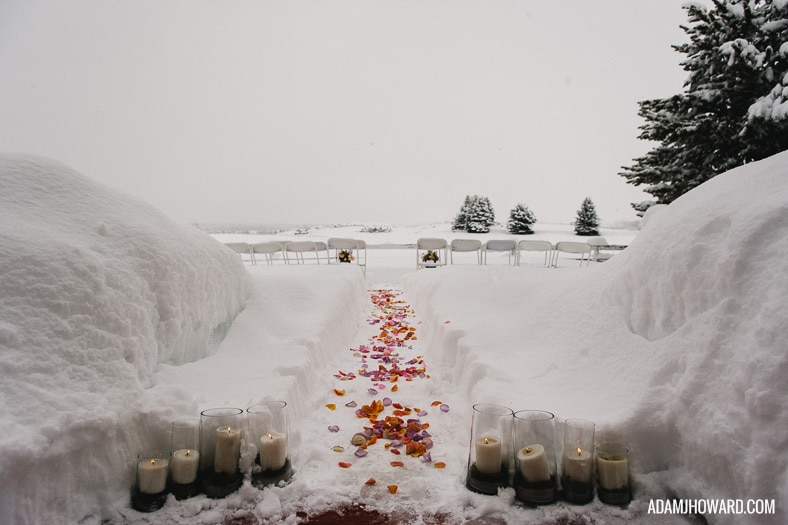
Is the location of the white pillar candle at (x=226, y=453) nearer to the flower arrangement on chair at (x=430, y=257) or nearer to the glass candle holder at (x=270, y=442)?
the glass candle holder at (x=270, y=442)

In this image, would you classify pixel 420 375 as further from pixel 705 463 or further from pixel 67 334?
pixel 67 334

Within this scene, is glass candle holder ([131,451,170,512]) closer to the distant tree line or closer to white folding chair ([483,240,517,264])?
white folding chair ([483,240,517,264])

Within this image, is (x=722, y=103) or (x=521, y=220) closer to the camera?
(x=722, y=103)

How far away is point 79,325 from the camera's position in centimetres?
188

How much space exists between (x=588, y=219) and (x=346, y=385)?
68.6 ft

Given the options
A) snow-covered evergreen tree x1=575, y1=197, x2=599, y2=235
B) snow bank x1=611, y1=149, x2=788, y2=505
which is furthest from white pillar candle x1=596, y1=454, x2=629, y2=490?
snow-covered evergreen tree x1=575, y1=197, x2=599, y2=235

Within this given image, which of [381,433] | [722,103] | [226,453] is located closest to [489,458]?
[381,433]

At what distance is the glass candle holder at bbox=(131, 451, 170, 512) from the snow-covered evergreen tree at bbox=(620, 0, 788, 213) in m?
8.07

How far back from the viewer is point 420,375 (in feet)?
11.8

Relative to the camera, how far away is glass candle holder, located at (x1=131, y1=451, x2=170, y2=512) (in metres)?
1.71

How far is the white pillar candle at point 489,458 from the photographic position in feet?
6.05

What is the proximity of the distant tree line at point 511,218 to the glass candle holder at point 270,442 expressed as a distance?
20.8 metres

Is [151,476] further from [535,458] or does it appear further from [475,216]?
[475,216]

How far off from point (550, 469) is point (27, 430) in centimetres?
186
